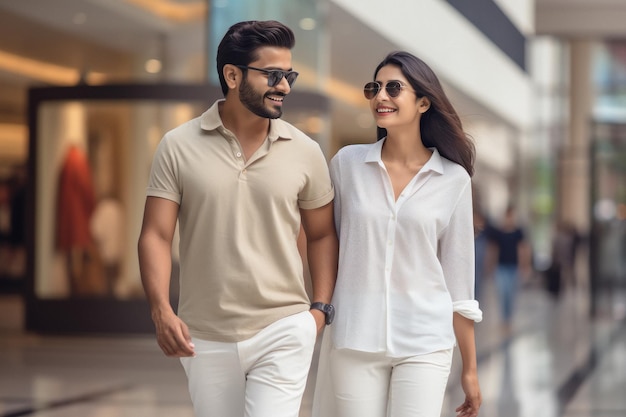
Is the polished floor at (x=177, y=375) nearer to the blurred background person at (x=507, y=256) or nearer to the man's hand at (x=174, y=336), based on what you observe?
the blurred background person at (x=507, y=256)

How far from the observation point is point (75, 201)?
14898 millimetres

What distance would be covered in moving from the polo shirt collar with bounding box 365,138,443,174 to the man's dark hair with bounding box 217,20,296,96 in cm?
50

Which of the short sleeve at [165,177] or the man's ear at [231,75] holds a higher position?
the man's ear at [231,75]

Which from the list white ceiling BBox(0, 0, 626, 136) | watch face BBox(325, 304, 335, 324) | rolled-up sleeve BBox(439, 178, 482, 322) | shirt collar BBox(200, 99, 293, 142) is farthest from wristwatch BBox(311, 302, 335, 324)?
white ceiling BBox(0, 0, 626, 136)

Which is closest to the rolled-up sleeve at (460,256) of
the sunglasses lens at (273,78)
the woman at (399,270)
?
the woman at (399,270)

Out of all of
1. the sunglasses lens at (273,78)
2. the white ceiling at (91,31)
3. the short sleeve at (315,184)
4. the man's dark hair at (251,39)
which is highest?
the white ceiling at (91,31)

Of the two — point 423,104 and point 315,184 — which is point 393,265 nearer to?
point 315,184

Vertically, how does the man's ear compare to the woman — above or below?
above

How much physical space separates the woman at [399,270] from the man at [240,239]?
22 centimetres

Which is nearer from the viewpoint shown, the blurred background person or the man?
the man

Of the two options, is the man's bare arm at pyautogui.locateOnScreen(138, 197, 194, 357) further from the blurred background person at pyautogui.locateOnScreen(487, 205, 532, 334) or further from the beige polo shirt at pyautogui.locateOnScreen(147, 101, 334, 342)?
the blurred background person at pyautogui.locateOnScreen(487, 205, 532, 334)

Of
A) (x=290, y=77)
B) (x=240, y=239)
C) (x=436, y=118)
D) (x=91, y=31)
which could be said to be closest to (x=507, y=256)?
(x=91, y=31)

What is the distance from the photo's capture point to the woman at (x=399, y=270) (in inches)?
158

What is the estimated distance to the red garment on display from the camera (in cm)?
1485
